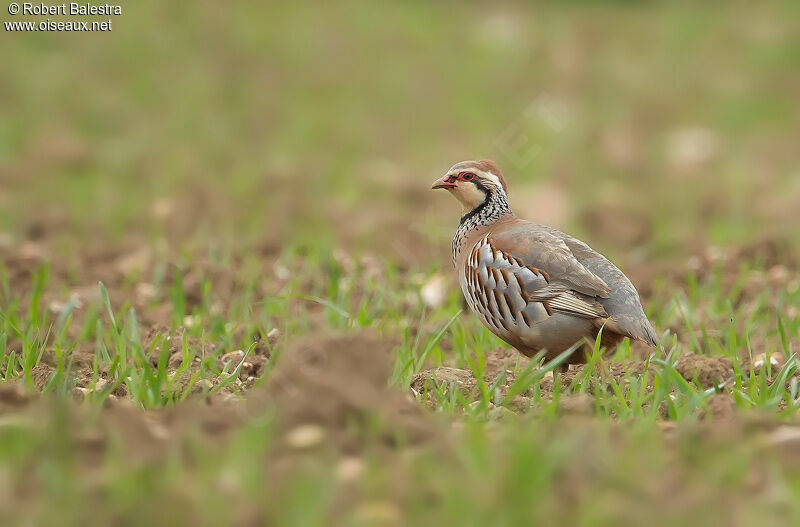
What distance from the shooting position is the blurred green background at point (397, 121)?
26.5ft

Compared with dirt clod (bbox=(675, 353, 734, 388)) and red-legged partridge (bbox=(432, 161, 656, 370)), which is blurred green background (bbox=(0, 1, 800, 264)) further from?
dirt clod (bbox=(675, 353, 734, 388))

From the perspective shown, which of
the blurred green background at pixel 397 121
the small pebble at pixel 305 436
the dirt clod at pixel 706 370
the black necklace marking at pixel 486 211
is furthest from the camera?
the blurred green background at pixel 397 121

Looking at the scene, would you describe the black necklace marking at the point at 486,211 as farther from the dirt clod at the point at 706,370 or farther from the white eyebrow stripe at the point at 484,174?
the dirt clod at the point at 706,370

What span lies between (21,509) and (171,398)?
4.12ft

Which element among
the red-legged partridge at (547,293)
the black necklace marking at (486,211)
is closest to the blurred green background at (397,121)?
the black necklace marking at (486,211)

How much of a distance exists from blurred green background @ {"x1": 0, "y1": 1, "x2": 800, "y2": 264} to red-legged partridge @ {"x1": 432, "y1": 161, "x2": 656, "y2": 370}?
7.56 feet

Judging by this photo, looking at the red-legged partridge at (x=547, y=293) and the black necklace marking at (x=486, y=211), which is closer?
the red-legged partridge at (x=547, y=293)

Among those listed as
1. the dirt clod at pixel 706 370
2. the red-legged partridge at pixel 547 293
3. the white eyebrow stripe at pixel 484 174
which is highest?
the white eyebrow stripe at pixel 484 174

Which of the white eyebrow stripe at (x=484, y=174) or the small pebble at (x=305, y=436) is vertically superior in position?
the white eyebrow stripe at (x=484, y=174)

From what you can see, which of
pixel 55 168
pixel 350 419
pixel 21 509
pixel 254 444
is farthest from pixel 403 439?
pixel 55 168

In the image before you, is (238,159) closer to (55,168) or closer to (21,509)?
(55,168)

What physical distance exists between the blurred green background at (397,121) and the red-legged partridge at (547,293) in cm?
231

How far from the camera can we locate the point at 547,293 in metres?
4.11

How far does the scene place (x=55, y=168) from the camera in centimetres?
901
